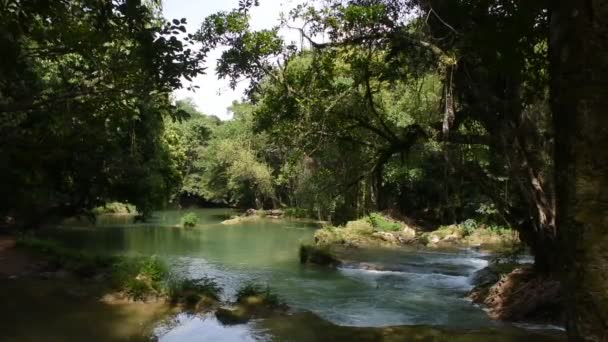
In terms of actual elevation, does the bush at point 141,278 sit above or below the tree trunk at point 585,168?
below

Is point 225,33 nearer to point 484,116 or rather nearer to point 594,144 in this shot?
point 484,116

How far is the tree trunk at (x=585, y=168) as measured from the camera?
185cm

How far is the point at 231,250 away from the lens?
23375 mm

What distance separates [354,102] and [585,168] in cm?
1129

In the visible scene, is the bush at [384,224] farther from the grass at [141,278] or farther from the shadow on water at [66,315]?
the shadow on water at [66,315]

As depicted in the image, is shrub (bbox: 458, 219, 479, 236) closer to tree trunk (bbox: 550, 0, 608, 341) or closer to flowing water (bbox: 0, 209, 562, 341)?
flowing water (bbox: 0, 209, 562, 341)

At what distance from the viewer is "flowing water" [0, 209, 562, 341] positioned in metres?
9.32

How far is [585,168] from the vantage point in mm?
1888

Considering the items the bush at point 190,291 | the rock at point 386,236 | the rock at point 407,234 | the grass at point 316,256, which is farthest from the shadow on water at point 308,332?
the rock at point 407,234

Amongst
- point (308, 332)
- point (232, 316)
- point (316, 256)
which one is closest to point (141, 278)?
point (232, 316)

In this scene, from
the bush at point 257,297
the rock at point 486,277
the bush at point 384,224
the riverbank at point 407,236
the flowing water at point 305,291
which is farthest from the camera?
the bush at point 384,224

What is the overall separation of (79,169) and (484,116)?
822 centimetres

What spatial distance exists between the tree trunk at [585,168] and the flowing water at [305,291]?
718cm

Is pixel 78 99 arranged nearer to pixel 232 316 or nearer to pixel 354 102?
pixel 232 316
